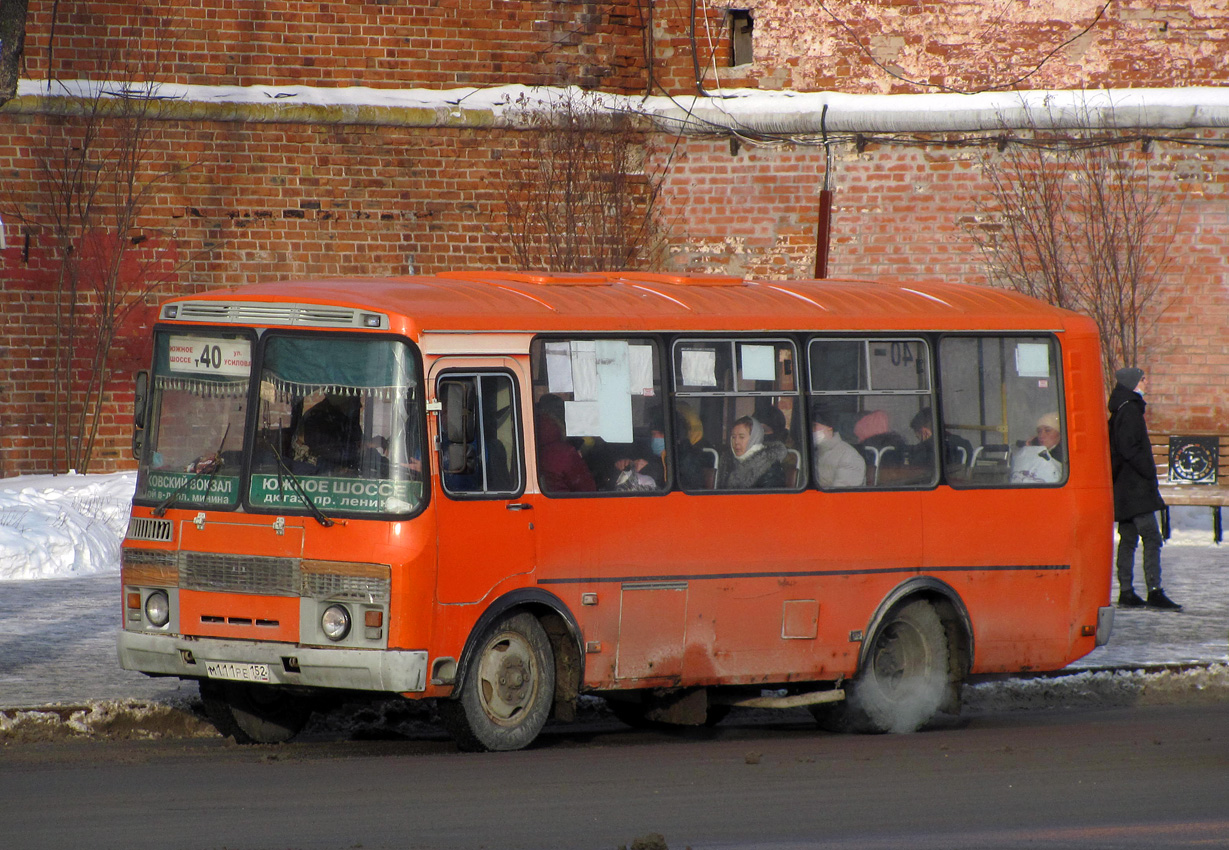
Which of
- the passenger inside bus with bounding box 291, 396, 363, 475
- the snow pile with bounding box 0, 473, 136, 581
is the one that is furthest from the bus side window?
the snow pile with bounding box 0, 473, 136, 581

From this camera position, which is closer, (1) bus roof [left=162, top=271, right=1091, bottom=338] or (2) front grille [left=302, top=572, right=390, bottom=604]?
(2) front grille [left=302, top=572, right=390, bottom=604]

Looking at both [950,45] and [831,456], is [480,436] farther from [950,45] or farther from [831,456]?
[950,45]

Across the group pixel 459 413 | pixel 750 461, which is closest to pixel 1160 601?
pixel 750 461

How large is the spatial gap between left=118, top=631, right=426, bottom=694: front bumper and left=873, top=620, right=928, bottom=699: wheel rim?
3.25 meters

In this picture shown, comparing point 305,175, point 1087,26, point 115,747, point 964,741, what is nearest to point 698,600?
point 964,741

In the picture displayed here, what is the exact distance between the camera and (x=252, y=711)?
9.63m

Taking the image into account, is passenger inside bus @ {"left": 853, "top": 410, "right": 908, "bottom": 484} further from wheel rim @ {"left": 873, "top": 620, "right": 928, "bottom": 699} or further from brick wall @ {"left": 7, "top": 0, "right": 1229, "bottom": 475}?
brick wall @ {"left": 7, "top": 0, "right": 1229, "bottom": 475}

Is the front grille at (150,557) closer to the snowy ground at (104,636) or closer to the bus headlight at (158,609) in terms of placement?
the bus headlight at (158,609)

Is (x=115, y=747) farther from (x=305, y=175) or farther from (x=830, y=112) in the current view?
(x=830, y=112)

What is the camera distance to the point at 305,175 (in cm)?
2106

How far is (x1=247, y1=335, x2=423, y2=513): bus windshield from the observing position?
879 centimetres

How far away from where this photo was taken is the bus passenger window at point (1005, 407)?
1088 cm

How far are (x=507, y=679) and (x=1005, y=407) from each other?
149 inches

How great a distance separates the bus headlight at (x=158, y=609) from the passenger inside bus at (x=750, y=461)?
3.00 m
